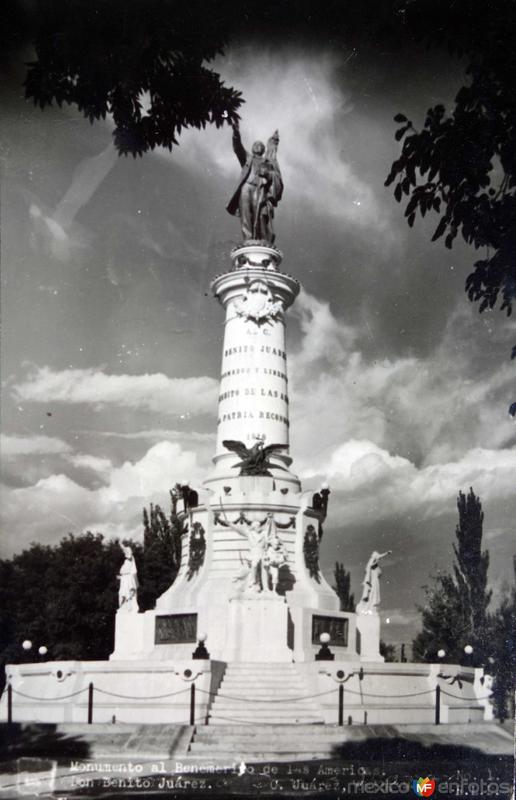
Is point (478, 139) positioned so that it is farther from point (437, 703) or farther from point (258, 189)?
point (258, 189)

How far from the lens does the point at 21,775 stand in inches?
591

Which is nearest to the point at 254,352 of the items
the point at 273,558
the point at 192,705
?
the point at 273,558

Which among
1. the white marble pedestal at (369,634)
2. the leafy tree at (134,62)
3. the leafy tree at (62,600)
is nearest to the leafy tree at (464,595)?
the white marble pedestal at (369,634)

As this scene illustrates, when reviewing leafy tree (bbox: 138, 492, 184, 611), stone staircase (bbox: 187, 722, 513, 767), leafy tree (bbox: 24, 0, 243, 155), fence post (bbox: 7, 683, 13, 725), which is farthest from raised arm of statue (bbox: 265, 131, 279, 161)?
stone staircase (bbox: 187, 722, 513, 767)

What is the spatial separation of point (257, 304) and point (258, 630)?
37.5 feet

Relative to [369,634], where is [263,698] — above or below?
below

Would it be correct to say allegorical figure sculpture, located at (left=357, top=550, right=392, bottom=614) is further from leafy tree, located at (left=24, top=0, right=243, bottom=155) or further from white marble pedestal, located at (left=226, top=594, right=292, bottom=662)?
leafy tree, located at (left=24, top=0, right=243, bottom=155)

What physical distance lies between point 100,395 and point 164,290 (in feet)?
15.5

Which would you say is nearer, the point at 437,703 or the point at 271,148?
the point at 437,703

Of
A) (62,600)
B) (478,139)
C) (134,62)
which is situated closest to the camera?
(478,139)

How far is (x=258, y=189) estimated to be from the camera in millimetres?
33969

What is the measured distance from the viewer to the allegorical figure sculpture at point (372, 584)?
3036cm

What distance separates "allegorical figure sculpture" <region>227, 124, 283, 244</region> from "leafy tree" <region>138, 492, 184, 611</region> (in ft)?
36.9

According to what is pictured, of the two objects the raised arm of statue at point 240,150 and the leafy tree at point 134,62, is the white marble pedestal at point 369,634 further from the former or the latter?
the leafy tree at point 134,62
